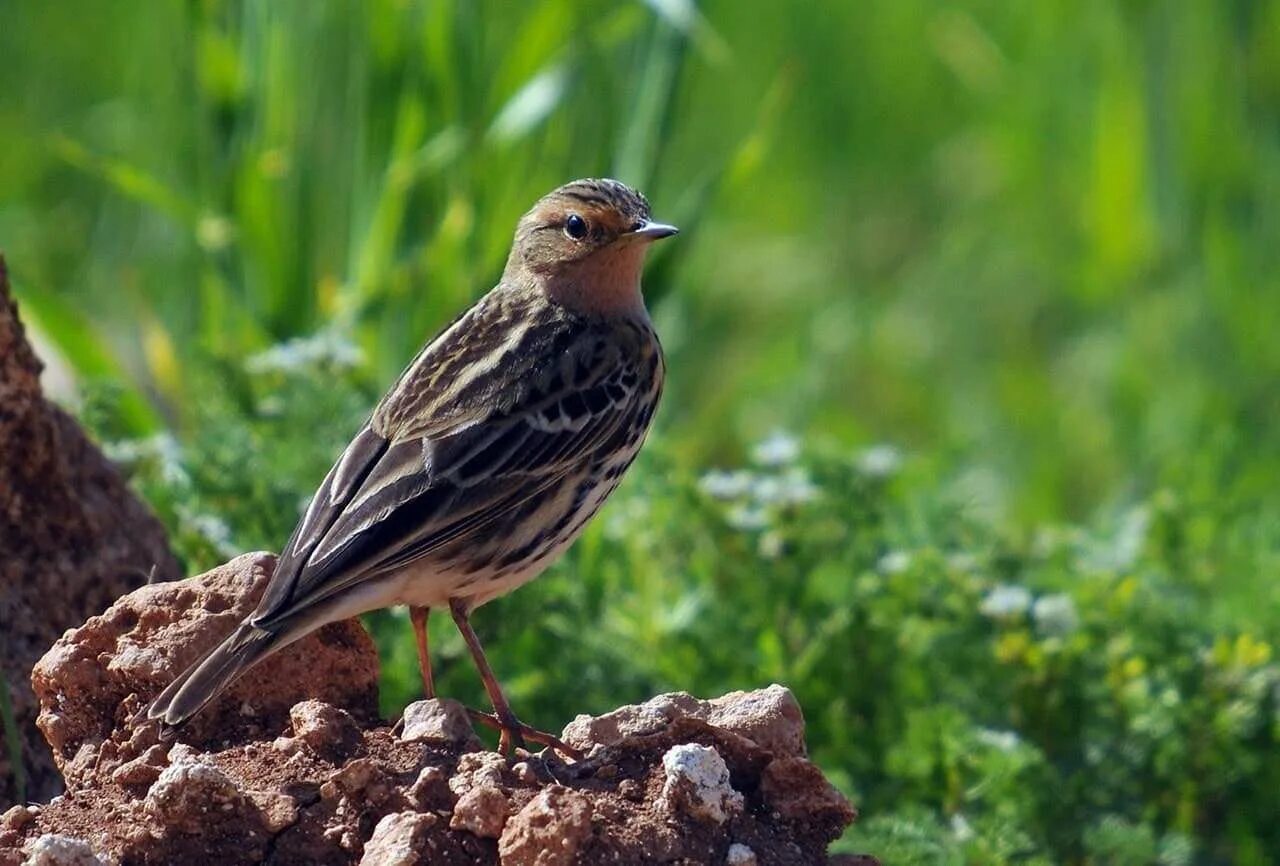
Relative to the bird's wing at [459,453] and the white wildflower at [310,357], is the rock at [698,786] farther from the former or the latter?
the white wildflower at [310,357]

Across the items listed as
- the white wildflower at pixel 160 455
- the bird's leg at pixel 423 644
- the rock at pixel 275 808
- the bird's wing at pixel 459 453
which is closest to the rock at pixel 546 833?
the rock at pixel 275 808

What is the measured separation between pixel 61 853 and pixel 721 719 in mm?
1372

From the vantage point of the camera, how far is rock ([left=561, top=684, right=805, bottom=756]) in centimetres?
425

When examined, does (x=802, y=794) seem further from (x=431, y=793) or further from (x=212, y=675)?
(x=212, y=675)

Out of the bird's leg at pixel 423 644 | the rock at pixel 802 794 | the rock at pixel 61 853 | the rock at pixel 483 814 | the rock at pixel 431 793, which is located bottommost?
the rock at pixel 61 853

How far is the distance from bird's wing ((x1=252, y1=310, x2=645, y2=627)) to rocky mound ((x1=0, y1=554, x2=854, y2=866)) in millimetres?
163

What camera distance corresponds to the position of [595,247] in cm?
573

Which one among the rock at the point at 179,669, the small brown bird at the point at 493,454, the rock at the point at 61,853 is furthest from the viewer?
the small brown bird at the point at 493,454

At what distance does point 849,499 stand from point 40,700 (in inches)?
108

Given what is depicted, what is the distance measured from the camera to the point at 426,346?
222 inches

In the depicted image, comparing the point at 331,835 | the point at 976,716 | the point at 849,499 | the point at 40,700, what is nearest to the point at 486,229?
the point at 849,499

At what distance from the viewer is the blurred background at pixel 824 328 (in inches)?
236

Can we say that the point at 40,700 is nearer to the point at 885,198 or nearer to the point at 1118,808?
the point at 1118,808

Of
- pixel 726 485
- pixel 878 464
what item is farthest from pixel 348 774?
pixel 878 464
